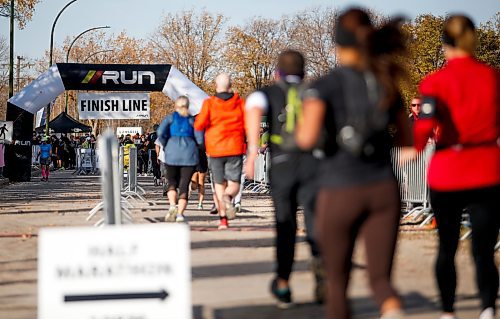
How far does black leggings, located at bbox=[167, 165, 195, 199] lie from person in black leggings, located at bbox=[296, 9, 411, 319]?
31.4ft

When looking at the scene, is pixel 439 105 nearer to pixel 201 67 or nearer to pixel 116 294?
pixel 116 294

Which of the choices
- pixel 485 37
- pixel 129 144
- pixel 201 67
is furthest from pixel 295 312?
pixel 201 67

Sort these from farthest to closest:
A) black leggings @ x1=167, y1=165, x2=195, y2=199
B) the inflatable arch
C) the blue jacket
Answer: the inflatable arch
the blue jacket
black leggings @ x1=167, y1=165, x2=195, y2=199

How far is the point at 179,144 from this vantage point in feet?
49.5

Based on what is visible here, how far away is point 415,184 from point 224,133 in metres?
3.66

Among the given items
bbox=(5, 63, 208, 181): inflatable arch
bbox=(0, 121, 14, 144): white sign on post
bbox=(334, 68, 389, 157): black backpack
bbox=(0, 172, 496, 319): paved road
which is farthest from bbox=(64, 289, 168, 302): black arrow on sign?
bbox=(0, 121, 14, 144): white sign on post

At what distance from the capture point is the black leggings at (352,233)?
5.17m

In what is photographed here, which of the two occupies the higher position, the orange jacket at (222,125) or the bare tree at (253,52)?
the bare tree at (253,52)

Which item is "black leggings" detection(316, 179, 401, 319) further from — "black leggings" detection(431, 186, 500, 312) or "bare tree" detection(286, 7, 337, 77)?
"bare tree" detection(286, 7, 337, 77)

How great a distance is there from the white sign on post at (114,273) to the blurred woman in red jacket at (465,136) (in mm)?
1721

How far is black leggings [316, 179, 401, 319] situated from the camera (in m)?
5.17

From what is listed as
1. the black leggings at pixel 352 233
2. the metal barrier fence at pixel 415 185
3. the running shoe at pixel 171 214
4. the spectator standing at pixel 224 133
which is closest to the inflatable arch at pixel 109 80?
the metal barrier fence at pixel 415 185

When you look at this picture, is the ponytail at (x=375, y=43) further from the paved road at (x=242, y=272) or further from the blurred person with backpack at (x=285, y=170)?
the paved road at (x=242, y=272)

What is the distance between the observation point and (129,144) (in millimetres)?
35875
